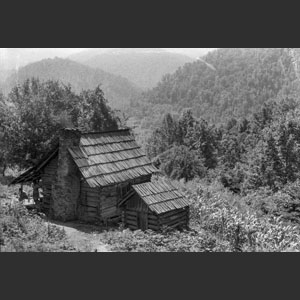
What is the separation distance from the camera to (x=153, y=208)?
1967 cm

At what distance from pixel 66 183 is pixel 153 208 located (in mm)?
4419

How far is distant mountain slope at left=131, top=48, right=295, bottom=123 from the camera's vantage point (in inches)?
5074

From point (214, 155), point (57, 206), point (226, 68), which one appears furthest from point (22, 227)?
point (226, 68)

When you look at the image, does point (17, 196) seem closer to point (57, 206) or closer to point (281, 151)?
point (57, 206)

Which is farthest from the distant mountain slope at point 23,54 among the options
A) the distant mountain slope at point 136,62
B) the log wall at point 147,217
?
the distant mountain slope at point 136,62

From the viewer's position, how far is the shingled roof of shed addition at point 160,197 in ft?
65.2

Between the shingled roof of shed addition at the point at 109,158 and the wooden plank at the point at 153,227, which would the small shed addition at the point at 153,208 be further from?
the shingled roof of shed addition at the point at 109,158

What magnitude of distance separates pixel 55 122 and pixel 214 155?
33.1 metres

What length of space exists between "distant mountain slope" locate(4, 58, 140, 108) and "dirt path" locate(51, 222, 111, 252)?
2279cm

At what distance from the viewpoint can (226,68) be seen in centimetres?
14150

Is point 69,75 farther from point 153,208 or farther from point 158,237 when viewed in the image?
point 158,237

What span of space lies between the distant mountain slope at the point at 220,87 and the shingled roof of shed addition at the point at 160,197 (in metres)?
103

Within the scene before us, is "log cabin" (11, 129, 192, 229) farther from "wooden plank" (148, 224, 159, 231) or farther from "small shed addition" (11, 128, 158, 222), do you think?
"wooden plank" (148, 224, 159, 231)

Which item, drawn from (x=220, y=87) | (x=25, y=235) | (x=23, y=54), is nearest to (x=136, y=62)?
(x=23, y=54)
